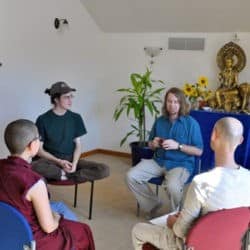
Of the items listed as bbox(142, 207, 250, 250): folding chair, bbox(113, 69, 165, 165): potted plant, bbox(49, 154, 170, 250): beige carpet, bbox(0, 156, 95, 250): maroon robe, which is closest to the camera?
bbox(142, 207, 250, 250): folding chair

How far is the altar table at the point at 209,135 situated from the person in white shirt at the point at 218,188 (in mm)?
1483

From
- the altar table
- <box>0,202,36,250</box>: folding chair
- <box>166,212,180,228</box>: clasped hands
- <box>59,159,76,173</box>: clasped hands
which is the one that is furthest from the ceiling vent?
<box>0,202,36,250</box>: folding chair

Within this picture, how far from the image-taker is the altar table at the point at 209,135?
3.43 metres

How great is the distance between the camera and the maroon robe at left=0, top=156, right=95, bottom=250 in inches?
75.0

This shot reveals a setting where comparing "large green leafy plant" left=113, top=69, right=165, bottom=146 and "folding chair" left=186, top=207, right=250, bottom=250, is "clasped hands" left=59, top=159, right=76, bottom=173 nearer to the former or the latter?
"large green leafy plant" left=113, top=69, right=165, bottom=146

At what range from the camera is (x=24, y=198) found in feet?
6.22

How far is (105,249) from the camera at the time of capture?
3006mm

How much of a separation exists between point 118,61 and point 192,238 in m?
3.99

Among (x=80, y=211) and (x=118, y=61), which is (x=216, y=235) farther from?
(x=118, y=61)

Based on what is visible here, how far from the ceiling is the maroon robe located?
3.22 m

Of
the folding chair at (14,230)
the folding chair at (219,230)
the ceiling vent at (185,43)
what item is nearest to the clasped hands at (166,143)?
the folding chair at (219,230)

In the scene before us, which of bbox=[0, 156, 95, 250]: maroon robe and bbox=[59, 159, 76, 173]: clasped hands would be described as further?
bbox=[59, 159, 76, 173]: clasped hands

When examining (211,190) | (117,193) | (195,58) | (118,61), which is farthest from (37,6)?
(211,190)

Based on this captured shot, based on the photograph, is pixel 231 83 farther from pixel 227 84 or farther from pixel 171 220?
pixel 171 220
